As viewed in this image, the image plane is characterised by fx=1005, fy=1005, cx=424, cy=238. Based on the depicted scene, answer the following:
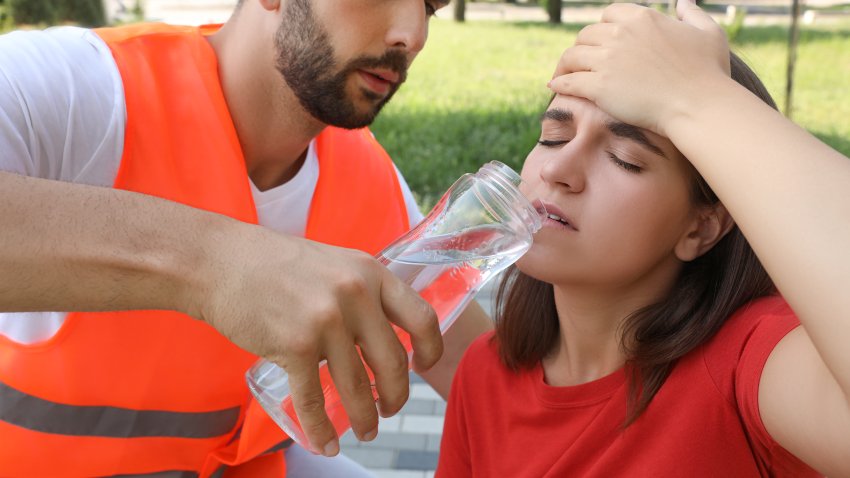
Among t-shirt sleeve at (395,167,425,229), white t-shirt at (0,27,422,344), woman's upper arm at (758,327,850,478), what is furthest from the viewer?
t-shirt sleeve at (395,167,425,229)

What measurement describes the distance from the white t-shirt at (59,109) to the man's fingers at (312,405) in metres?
1.06

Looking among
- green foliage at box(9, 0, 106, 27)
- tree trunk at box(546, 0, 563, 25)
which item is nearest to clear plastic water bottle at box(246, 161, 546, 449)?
green foliage at box(9, 0, 106, 27)

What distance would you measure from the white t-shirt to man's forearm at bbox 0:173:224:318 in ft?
2.27

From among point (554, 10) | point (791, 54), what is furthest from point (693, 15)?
point (554, 10)

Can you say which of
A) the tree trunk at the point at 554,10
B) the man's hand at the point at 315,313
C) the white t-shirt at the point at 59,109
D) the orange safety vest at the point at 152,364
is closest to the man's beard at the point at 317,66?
the orange safety vest at the point at 152,364

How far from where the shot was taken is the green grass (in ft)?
24.7

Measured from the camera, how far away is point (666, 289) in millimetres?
1939

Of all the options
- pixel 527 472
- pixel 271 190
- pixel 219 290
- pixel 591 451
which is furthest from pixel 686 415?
pixel 271 190

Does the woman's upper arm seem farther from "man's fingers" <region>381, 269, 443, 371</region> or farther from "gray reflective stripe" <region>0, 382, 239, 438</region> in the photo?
"gray reflective stripe" <region>0, 382, 239, 438</region>

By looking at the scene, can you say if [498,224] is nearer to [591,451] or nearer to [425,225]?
[425,225]

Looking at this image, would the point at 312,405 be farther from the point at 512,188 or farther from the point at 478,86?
the point at 478,86

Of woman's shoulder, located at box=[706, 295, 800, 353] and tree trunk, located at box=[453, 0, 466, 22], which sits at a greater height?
woman's shoulder, located at box=[706, 295, 800, 353]

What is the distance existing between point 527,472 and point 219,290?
33.5 inches

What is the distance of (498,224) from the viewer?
163cm
